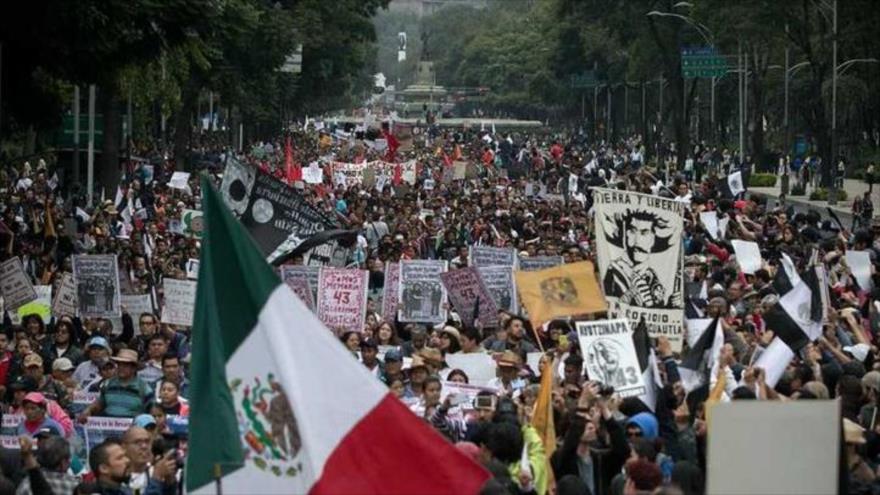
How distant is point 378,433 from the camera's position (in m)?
8.09

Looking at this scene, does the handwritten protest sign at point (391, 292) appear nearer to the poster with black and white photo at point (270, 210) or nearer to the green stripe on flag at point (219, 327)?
the poster with black and white photo at point (270, 210)

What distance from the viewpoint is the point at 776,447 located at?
311 inches

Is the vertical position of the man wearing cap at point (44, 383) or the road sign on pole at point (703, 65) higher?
the road sign on pole at point (703, 65)

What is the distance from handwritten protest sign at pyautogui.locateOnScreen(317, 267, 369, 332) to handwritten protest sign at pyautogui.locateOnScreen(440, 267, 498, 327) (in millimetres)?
1250

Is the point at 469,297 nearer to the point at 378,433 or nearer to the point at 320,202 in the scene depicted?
the point at 378,433

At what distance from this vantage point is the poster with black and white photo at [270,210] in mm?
21344

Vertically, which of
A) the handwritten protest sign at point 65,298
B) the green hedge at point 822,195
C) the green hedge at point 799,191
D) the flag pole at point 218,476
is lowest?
the flag pole at point 218,476

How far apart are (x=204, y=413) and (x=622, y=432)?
12.3ft

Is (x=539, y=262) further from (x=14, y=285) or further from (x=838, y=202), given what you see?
(x=838, y=202)

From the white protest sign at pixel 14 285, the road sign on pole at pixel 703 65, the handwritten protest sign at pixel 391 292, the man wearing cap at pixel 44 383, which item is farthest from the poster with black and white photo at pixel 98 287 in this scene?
the road sign on pole at pixel 703 65

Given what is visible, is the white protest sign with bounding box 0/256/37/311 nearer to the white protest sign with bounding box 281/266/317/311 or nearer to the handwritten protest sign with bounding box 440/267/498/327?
the white protest sign with bounding box 281/266/317/311

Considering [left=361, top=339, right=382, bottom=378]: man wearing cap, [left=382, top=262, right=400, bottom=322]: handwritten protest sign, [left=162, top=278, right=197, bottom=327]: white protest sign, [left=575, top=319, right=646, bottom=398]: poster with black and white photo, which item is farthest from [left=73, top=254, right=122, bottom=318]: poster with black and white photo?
[left=575, top=319, right=646, bottom=398]: poster with black and white photo

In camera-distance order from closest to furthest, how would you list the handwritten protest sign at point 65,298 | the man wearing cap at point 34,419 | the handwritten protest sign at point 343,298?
1. the man wearing cap at point 34,419
2. the handwritten protest sign at point 343,298
3. the handwritten protest sign at point 65,298

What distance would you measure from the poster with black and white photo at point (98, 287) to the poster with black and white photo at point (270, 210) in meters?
1.78
